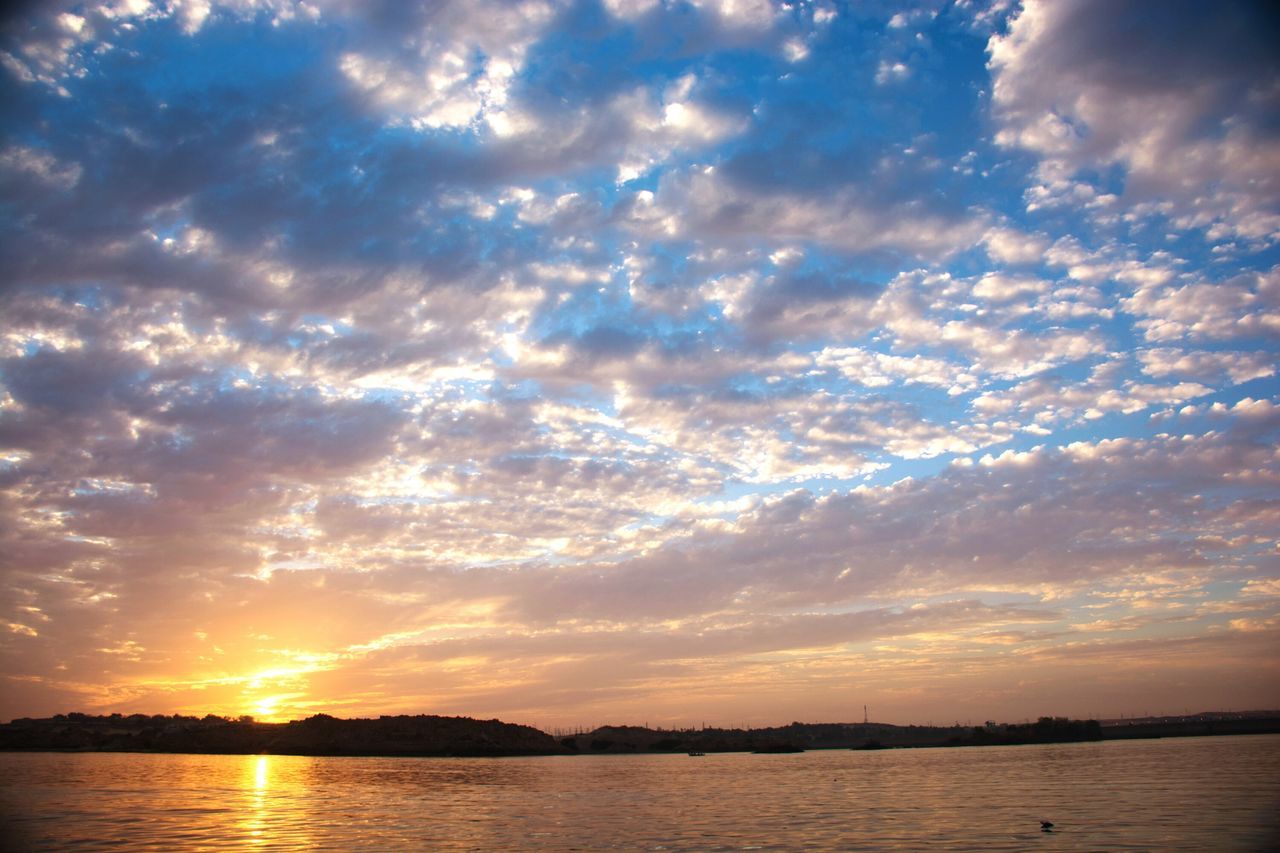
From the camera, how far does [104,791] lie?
3066 inches

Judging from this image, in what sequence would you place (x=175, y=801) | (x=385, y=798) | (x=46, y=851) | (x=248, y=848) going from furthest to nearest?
(x=385, y=798) < (x=175, y=801) < (x=248, y=848) < (x=46, y=851)

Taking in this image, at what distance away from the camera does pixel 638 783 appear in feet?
343

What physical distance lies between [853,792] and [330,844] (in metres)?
50.8

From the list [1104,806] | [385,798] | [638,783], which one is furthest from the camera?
[638,783]

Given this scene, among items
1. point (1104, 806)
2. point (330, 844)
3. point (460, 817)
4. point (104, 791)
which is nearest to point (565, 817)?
point (460, 817)

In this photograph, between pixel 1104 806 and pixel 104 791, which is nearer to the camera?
pixel 1104 806

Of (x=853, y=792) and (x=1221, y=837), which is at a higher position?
(x=1221, y=837)

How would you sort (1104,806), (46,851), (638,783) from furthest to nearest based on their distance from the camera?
1. (638,783)
2. (1104,806)
3. (46,851)

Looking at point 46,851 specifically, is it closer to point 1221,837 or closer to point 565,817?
point 565,817

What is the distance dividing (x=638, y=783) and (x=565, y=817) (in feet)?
159

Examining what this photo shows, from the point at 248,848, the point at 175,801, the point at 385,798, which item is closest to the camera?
the point at 248,848

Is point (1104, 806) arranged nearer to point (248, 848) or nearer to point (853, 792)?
point (853, 792)

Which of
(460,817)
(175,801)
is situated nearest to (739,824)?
(460,817)

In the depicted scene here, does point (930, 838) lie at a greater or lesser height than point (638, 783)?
greater
